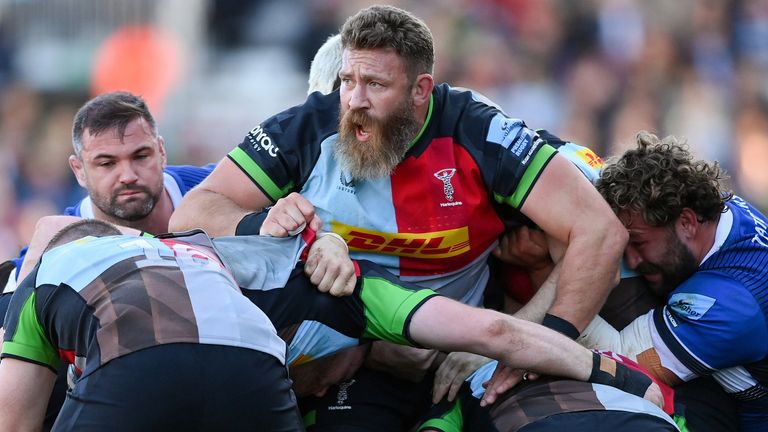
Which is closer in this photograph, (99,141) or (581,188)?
(581,188)

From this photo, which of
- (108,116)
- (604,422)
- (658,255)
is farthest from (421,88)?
(108,116)

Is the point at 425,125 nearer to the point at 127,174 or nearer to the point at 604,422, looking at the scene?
the point at 604,422

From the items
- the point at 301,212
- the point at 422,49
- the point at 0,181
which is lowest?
the point at 0,181

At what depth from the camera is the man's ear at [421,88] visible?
455cm

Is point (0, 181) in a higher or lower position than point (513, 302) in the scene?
lower

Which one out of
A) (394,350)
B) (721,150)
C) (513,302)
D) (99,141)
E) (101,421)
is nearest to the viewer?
(101,421)

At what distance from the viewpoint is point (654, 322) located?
451 cm

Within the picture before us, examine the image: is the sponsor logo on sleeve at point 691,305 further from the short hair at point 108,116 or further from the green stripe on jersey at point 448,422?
the short hair at point 108,116

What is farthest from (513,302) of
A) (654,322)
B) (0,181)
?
(0,181)

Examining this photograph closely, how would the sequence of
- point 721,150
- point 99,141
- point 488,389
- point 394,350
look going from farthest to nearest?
point 721,150, point 99,141, point 394,350, point 488,389

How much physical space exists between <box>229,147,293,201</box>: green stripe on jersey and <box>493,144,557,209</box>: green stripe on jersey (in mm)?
915

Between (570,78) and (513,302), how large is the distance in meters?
5.32

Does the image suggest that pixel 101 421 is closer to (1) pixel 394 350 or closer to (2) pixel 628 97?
(1) pixel 394 350

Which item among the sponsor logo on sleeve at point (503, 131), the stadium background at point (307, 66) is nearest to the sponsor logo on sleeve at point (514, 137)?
the sponsor logo on sleeve at point (503, 131)
